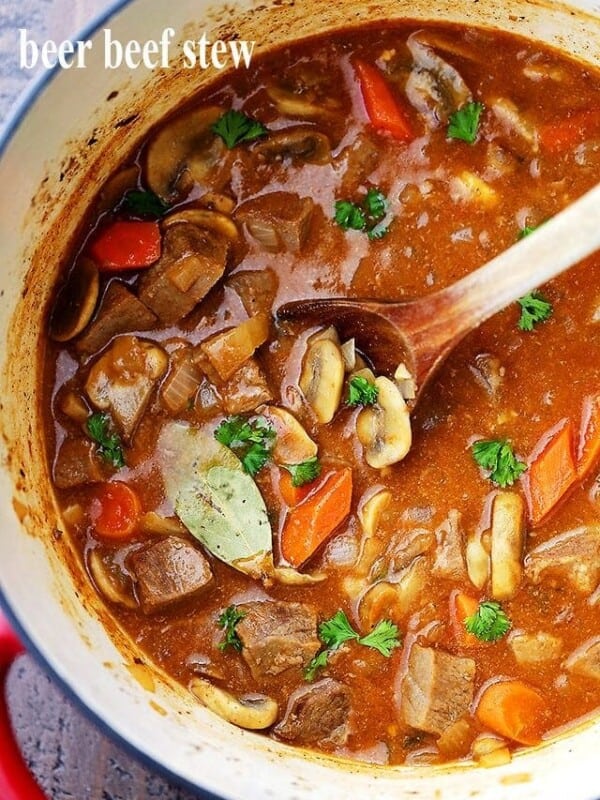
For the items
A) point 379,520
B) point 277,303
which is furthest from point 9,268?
point 379,520

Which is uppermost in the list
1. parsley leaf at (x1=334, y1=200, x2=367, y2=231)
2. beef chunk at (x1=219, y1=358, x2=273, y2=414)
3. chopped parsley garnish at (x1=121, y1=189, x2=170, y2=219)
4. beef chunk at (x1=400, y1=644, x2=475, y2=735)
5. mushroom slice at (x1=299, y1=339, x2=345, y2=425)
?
chopped parsley garnish at (x1=121, y1=189, x2=170, y2=219)

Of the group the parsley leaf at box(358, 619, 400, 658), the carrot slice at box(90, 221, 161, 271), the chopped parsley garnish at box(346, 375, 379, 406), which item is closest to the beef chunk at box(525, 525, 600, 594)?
the parsley leaf at box(358, 619, 400, 658)

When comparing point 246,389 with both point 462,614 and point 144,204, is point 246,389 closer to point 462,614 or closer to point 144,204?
point 144,204

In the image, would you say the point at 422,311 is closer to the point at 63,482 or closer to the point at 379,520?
the point at 379,520

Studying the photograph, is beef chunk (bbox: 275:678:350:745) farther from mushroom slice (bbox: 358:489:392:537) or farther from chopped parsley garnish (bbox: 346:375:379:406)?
chopped parsley garnish (bbox: 346:375:379:406)

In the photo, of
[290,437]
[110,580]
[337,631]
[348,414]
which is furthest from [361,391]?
[110,580]

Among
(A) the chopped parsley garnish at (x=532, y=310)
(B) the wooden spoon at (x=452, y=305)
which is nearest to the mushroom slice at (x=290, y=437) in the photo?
(B) the wooden spoon at (x=452, y=305)
